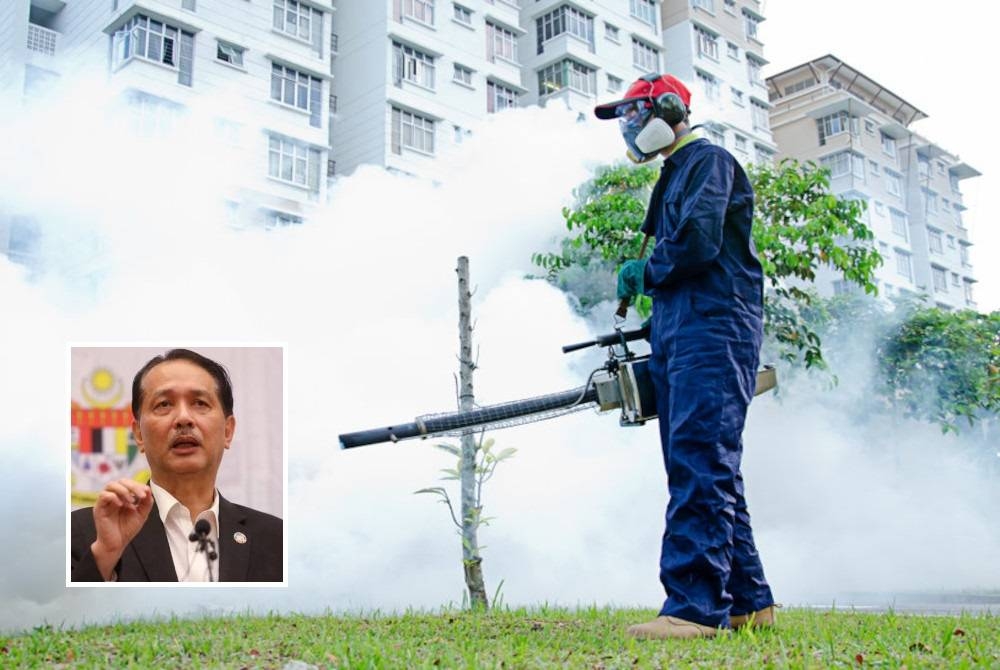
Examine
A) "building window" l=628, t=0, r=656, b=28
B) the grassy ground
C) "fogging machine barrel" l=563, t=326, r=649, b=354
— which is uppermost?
"building window" l=628, t=0, r=656, b=28

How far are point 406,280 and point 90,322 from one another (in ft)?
9.67

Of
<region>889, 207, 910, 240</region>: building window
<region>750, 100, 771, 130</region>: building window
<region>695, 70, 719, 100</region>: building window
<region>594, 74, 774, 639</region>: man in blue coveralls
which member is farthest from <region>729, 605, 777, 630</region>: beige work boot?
<region>889, 207, 910, 240</region>: building window

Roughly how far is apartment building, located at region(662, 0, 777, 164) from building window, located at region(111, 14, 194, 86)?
7462 millimetres

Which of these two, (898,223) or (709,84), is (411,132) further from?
(898,223)

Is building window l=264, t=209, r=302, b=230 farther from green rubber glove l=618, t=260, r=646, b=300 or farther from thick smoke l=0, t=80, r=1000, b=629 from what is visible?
green rubber glove l=618, t=260, r=646, b=300

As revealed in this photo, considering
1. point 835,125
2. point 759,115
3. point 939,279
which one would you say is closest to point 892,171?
point 835,125

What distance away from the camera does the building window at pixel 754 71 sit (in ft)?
57.8

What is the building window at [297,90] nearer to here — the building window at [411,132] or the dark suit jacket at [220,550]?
the building window at [411,132]

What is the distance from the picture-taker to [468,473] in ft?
16.4

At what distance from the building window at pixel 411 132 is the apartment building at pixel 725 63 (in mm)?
4525

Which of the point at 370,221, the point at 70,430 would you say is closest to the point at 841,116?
the point at 370,221

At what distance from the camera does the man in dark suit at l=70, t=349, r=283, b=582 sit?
410cm

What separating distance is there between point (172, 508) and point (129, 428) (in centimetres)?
45

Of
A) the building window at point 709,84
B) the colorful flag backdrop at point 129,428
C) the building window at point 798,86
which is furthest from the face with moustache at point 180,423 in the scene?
the building window at point 798,86
